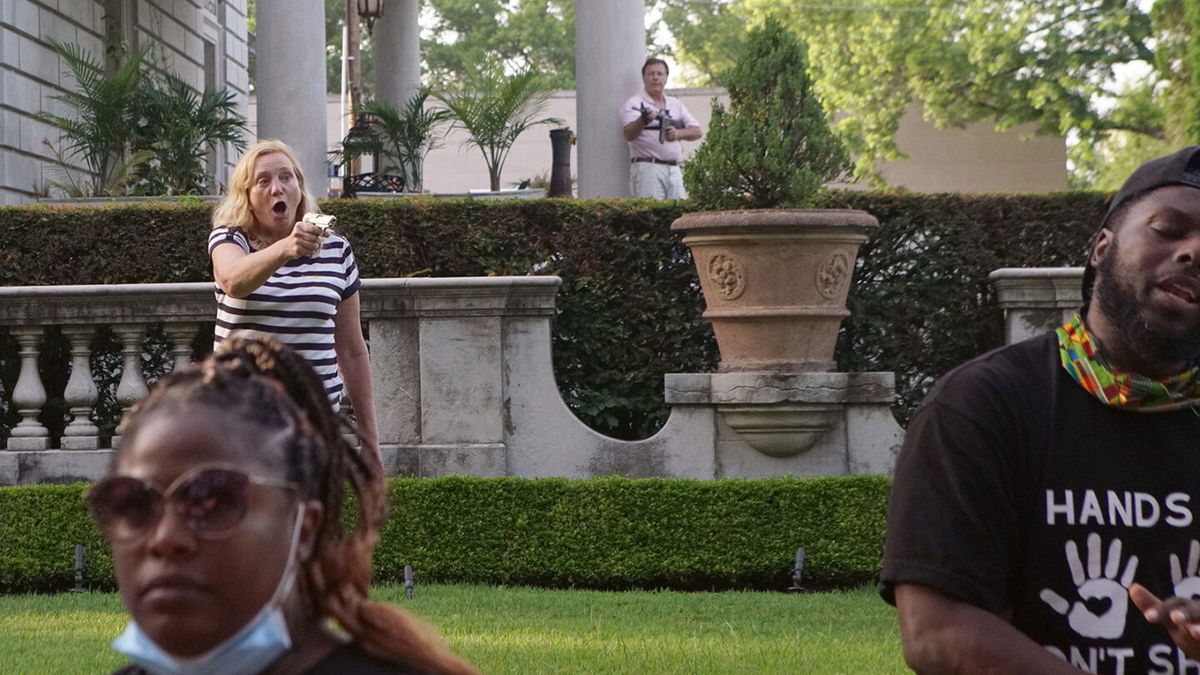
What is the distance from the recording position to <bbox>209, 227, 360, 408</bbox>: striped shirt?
5.73 metres

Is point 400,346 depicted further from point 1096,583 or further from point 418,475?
point 1096,583

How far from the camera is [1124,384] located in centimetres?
264

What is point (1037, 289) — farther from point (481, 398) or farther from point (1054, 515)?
point (1054, 515)

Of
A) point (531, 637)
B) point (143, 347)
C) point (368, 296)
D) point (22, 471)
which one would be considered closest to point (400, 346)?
point (368, 296)

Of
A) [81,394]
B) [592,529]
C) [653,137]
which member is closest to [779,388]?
[592,529]

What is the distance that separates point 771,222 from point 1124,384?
6.01 metres

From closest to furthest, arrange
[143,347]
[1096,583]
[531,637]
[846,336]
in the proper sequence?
[1096,583]
[531,637]
[143,347]
[846,336]

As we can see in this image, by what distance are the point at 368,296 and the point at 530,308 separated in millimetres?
876

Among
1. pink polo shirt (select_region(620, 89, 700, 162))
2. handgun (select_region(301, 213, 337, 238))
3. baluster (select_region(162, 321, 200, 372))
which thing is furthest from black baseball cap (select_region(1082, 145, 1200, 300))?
pink polo shirt (select_region(620, 89, 700, 162))

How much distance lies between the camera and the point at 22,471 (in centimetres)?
884

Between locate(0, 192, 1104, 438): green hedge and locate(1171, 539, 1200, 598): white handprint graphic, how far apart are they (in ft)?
24.2

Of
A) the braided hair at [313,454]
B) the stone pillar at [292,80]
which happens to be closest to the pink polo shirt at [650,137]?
the stone pillar at [292,80]

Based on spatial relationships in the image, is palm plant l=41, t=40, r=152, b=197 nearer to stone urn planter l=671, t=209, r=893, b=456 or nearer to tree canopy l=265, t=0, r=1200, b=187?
stone urn planter l=671, t=209, r=893, b=456

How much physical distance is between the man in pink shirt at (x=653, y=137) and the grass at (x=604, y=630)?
6.87 m
